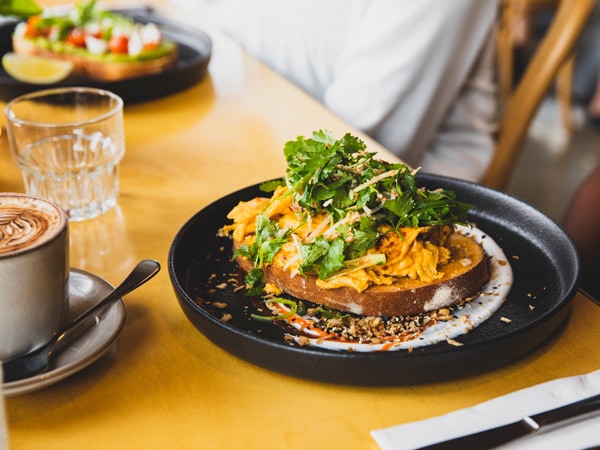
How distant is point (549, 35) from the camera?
204 cm

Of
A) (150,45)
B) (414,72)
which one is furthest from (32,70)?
(414,72)

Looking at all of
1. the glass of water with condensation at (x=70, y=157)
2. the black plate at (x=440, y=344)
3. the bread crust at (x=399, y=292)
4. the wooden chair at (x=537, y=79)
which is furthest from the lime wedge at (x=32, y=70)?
the wooden chair at (x=537, y=79)

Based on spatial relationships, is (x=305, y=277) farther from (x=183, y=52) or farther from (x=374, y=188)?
(x=183, y=52)

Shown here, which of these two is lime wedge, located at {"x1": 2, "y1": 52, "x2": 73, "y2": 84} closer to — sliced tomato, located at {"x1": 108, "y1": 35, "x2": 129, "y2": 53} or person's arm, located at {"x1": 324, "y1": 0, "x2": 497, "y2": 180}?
sliced tomato, located at {"x1": 108, "y1": 35, "x2": 129, "y2": 53}

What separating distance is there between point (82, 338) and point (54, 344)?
1.5 inches

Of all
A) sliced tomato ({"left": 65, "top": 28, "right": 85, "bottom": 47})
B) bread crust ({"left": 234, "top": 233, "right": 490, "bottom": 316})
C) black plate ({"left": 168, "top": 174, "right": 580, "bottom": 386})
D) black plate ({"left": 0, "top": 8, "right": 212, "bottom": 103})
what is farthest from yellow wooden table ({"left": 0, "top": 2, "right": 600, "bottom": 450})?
sliced tomato ({"left": 65, "top": 28, "right": 85, "bottom": 47})

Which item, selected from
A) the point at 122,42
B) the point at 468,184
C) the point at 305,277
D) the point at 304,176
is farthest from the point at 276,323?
the point at 122,42

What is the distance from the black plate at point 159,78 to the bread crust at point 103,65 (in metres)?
0.06

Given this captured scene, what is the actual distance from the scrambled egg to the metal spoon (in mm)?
171

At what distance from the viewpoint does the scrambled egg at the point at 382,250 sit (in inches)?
40.6

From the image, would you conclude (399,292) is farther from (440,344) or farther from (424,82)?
(424,82)

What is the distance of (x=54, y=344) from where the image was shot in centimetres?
92

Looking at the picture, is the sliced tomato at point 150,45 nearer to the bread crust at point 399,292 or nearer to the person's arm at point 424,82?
the person's arm at point 424,82

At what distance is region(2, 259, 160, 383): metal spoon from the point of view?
876 mm
